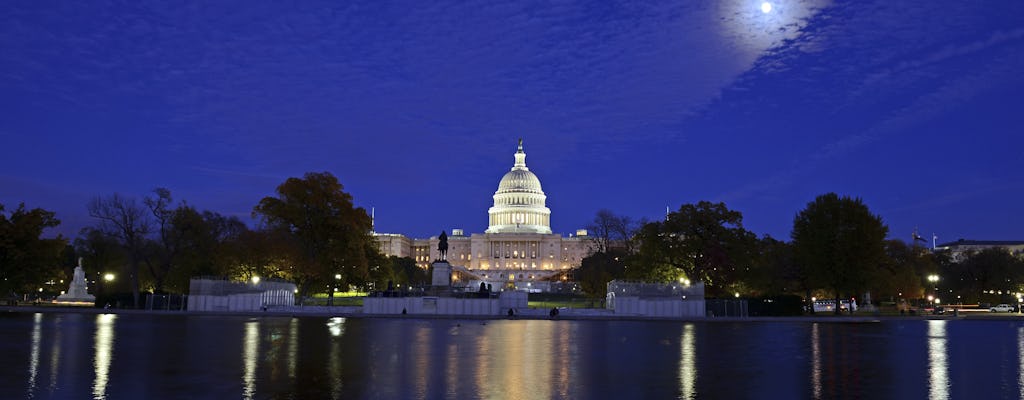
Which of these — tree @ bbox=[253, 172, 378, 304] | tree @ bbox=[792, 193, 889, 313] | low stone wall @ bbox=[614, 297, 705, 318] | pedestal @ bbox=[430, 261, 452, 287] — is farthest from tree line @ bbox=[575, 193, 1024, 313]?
tree @ bbox=[253, 172, 378, 304]

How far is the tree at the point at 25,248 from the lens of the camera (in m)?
60.1

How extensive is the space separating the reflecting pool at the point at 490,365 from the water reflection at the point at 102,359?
0.17ft

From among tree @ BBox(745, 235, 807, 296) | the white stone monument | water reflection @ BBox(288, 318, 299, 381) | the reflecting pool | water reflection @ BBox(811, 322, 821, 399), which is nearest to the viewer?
the reflecting pool

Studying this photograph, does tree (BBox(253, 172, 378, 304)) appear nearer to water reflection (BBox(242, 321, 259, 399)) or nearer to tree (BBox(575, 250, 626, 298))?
tree (BBox(575, 250, 626, 298))

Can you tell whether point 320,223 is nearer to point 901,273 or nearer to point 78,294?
point 78,294

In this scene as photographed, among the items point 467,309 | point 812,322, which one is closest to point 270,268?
point 467,309

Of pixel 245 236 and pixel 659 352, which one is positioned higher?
pixel 245 236

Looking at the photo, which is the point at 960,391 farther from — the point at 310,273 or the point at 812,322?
the point at 310,273

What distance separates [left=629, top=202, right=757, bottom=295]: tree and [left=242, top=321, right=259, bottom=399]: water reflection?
4185 cm

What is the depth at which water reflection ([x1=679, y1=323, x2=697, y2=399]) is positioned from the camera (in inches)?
691

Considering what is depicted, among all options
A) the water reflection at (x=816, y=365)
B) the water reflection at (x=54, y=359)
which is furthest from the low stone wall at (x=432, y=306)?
the water reflection at (x=54, y=359)

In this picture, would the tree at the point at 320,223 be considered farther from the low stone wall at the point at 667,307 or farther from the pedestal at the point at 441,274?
the low stone wall at the point at 667,307

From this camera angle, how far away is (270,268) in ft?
223

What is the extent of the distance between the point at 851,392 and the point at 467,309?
44219 mm
